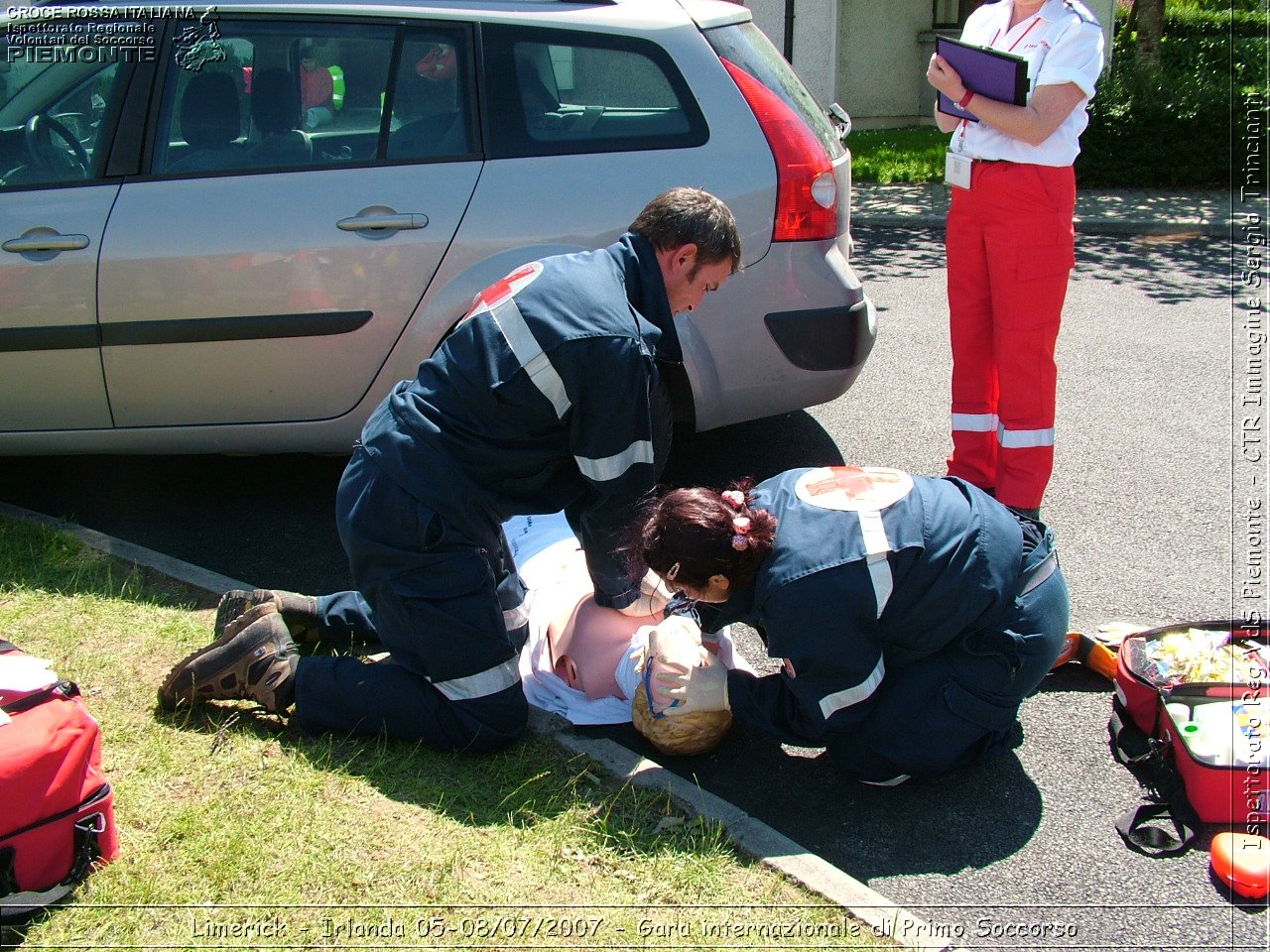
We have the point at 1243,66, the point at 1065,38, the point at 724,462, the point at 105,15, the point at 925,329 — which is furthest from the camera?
the point at 1243,66

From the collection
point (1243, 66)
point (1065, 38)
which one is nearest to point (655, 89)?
point (1065, 38)

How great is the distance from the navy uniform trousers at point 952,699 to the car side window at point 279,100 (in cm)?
260

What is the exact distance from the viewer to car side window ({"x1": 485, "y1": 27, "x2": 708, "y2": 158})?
4.10 meters

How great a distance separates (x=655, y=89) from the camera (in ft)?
13.6

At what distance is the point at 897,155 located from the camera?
43.5 ft

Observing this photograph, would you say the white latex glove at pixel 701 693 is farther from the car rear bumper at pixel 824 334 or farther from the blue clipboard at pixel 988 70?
the blue clipboard at pixel 988 70

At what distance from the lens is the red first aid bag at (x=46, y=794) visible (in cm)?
239

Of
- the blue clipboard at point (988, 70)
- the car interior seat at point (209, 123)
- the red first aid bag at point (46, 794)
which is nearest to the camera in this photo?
the red first aid bag at point (46, 794)

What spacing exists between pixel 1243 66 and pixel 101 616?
1499 centimetres

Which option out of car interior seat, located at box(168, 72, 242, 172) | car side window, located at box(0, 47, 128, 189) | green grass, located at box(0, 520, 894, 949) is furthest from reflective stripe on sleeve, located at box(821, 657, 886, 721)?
car side window, located at box(0, 47, 128, 189)

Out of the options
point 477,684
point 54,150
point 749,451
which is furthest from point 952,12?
point 477,684

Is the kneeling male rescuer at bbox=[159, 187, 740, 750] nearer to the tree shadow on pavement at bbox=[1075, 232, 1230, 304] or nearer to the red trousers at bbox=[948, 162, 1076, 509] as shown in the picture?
the red trousers at bbox=[948, 162, 1076, 509]

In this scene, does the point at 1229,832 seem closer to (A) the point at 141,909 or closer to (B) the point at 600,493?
(B) the point at 600,493

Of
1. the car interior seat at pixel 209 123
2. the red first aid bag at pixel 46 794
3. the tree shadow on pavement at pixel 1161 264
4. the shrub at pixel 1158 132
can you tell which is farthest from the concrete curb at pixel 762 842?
the shrub at pixel 1158 132
